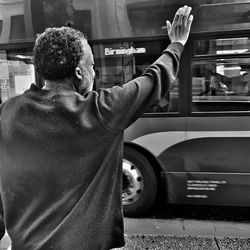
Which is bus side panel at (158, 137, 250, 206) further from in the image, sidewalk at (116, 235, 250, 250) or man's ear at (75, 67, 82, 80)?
man's ear at (75, 67, 82, 80)

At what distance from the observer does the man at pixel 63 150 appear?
1.16m

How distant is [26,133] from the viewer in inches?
46.1

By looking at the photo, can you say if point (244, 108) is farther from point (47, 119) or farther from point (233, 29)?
point (47, 119)

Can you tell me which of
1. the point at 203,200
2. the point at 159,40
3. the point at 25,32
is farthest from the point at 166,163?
the point at 25,32

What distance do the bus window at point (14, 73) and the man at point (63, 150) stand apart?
3433 mm

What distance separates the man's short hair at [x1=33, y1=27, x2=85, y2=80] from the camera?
1.19m

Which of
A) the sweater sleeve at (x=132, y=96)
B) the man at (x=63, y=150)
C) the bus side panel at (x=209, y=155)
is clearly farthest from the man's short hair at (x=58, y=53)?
the bus side panel at (x=209, y=155)

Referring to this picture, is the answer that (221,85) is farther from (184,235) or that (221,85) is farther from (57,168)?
(57,168)

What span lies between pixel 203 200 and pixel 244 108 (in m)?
1.14

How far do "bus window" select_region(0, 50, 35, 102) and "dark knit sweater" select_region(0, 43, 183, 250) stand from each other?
11.4 ft

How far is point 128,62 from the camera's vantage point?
4262mm

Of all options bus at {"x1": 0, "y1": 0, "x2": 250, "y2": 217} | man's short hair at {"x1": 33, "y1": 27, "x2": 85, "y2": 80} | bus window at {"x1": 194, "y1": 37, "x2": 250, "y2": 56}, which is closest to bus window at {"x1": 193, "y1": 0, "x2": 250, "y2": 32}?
bus at {"x1": 0, "y1": 0, "x2": 250, "y2": 217}

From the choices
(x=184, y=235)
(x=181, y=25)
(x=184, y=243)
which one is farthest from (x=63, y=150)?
(x=184, y=235)

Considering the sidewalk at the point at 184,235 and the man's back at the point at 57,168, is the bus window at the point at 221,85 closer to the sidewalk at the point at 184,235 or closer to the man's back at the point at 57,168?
the sidewalk at the point at 184,235
